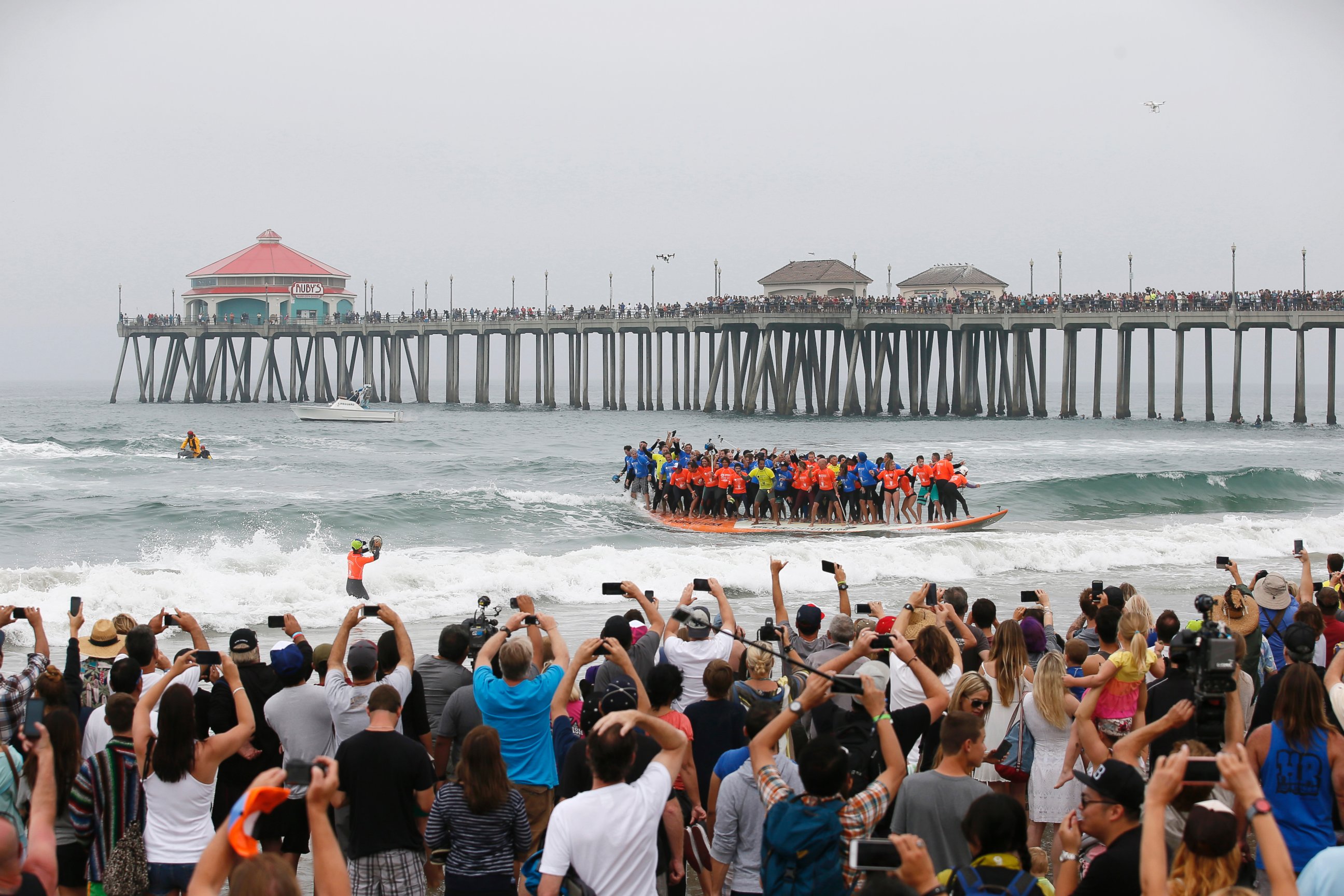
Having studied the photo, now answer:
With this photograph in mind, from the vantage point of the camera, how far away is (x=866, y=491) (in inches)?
935

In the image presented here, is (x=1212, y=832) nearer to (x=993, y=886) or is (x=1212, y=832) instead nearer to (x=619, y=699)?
(x=993, y=886)

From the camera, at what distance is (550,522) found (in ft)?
92.6

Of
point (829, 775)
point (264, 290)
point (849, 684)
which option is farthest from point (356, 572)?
point (264, 290)

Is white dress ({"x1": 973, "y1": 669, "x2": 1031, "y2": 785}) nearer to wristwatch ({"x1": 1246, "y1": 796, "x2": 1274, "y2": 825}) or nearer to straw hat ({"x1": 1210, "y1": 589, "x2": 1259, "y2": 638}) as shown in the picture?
straw hat ({"x1": 1210, "y1": 589, "x2": 1259, "y2": 638})

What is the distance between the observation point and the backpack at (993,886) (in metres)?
3.61

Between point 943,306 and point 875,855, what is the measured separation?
60332 mm

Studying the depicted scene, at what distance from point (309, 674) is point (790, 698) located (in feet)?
7.34

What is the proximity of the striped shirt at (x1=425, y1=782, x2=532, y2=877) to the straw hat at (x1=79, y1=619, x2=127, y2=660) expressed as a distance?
9.62 feet

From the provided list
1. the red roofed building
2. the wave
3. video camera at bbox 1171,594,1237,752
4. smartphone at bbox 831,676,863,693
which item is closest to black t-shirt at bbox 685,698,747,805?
smartphone at bbox 831,676,863,693

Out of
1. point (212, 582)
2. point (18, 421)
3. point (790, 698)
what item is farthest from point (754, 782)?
point (18, 421)

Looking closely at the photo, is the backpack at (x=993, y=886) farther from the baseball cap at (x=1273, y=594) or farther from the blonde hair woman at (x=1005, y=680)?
the baseball cap at (x=1273, y=594)

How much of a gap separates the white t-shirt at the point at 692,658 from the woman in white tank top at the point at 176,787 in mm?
2152

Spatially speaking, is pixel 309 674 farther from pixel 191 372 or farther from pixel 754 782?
pixel 191 372

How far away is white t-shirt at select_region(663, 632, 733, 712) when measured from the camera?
6145 mm
